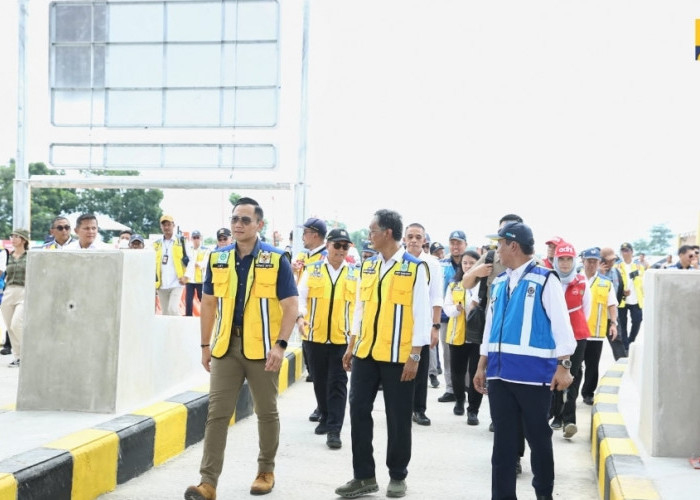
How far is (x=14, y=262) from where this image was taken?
11.3 meters

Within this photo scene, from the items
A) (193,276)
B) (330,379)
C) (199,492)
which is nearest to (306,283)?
(330,379)

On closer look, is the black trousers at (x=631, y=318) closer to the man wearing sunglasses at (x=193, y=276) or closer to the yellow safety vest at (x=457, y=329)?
the yellow safety vest at (x=457, y=329)

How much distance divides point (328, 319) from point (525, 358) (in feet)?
10.1

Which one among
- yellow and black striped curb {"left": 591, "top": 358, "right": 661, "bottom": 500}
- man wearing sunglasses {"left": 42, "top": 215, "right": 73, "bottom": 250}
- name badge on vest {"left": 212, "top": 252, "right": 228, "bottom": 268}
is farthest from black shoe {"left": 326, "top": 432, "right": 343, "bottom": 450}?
man wearing sunglasses {"left": 42, "top": 215, "right": 73, "bottom": 250}

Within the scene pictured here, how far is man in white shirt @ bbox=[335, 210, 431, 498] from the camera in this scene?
5496 mm

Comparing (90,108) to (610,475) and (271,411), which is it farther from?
(610,475)

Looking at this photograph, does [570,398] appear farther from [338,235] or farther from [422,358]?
[338,235]

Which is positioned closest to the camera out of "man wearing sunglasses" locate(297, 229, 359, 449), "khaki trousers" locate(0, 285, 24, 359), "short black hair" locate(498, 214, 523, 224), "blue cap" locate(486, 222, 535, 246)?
"blue cap" locate(486, 222, 535, 246)

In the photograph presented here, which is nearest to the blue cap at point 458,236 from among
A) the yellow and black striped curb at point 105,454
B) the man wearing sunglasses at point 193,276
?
the yellow and black striped curb at point 105,454

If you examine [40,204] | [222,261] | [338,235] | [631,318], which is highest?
[40,204]

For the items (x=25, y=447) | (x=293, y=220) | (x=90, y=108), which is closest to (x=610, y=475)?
(x=25, y=447)

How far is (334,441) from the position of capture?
7070mm

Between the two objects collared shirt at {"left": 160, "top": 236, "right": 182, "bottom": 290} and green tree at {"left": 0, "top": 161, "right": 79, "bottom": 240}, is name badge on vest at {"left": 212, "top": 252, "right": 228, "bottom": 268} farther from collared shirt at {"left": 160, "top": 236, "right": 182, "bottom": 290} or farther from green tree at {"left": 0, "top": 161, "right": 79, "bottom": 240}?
green tree at {"left": 0, "top": 161, "right": 79, "bottom": 240}

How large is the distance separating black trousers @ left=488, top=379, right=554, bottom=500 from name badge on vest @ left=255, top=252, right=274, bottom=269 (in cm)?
156
